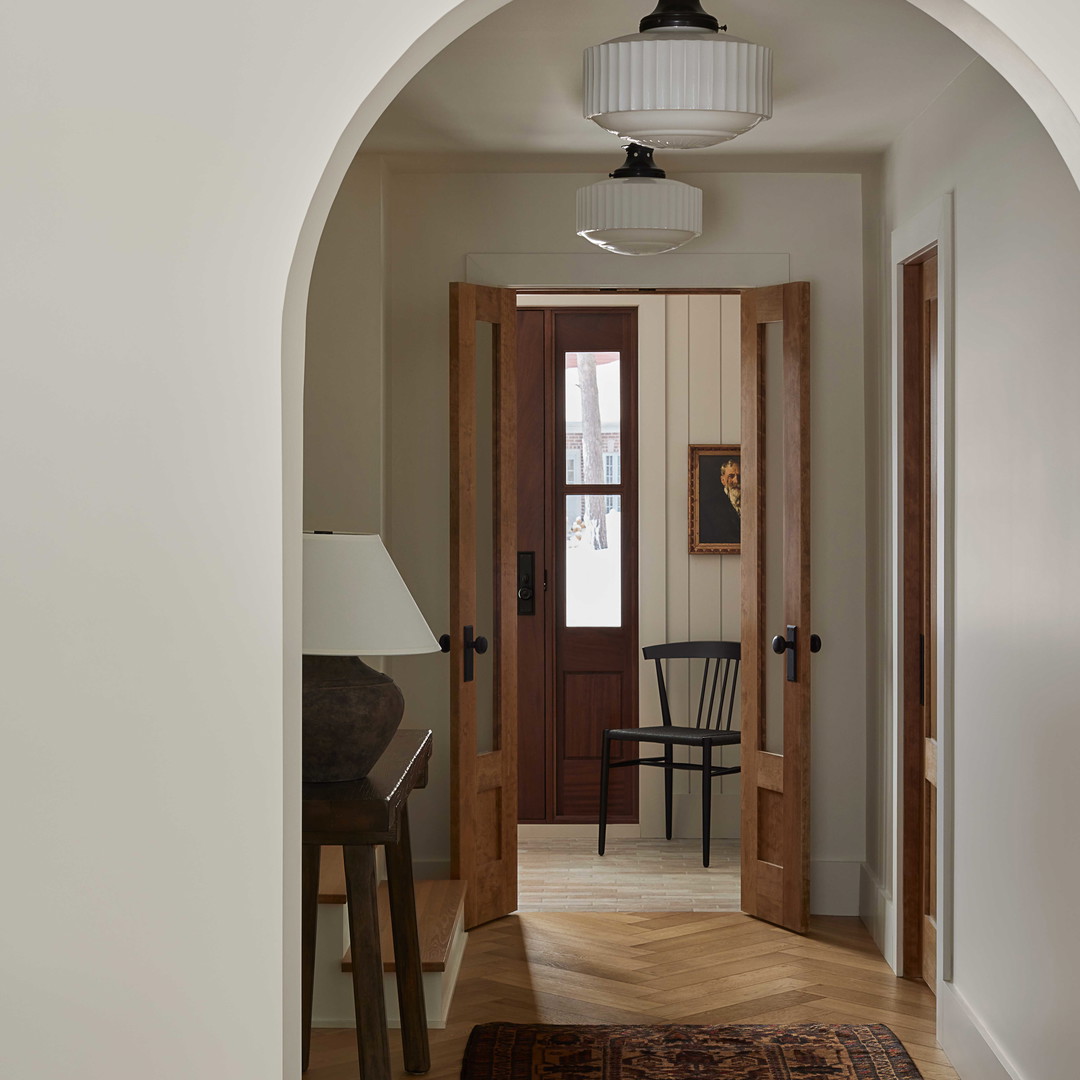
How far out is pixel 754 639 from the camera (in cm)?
450

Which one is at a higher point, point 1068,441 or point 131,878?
point 1068,441

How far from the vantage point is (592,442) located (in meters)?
5.89

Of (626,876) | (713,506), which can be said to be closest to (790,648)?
(626,876)

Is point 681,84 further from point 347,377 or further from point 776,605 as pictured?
point 776,605

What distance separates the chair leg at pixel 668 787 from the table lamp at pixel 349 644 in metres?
3.17

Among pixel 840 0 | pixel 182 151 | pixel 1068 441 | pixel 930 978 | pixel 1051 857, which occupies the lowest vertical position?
pixel 930 978

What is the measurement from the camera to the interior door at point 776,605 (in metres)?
4.34

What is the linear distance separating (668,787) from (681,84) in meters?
3.93

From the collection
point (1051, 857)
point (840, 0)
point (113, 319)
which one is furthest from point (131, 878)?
point (840, 0)

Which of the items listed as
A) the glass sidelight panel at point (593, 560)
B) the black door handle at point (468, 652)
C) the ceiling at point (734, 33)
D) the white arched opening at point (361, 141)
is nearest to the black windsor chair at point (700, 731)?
the glass sidelight panel at point (593, 560)

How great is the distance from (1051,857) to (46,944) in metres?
2.07

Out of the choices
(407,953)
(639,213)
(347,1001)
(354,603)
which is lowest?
(347,1001)

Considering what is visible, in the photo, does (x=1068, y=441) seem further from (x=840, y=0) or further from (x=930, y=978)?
(x=930, y=978)

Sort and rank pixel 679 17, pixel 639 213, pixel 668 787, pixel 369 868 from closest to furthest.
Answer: pixel 679 17
pixel 369 868
pixel 639 213
pixel 668 787
